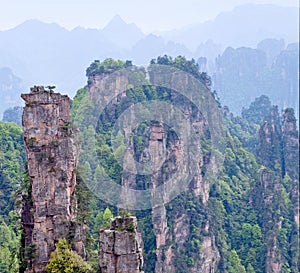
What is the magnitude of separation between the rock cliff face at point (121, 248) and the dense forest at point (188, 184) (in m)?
5.34

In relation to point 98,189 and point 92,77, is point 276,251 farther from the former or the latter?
point 92,77

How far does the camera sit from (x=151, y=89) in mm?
46875

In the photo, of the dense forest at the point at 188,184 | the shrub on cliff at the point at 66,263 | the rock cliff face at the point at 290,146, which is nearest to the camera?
the shrub on cliff at the point at 66,263

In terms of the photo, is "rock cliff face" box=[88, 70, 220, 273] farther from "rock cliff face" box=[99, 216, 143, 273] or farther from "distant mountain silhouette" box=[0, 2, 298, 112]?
"distant mountain silhouette" box=[0, 2, 298, 112]

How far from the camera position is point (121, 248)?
14.8 m

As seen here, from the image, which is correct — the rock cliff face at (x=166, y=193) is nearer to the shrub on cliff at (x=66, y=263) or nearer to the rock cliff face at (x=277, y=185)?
the rock cliff face at (x=277, y=185)

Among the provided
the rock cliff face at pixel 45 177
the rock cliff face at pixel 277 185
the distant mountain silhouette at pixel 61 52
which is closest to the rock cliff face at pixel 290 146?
the rock cliff face at pixel 277 185

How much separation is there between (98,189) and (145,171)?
12.3ft

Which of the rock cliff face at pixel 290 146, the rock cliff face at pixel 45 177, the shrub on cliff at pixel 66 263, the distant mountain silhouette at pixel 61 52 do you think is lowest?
the shrub on cliff at pixel 66 263

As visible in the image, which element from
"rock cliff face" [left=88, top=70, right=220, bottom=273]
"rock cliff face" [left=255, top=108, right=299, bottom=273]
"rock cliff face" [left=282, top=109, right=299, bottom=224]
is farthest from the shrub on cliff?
"rock cliff face" [left=282, top=109, right=299, bottom=224]

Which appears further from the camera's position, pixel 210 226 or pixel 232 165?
pixel 232 165

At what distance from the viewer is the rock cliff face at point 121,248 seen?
583 inches

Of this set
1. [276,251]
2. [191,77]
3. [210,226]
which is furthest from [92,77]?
[276,251]

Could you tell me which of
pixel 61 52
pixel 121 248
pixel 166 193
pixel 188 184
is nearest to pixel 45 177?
pixel 121 248
